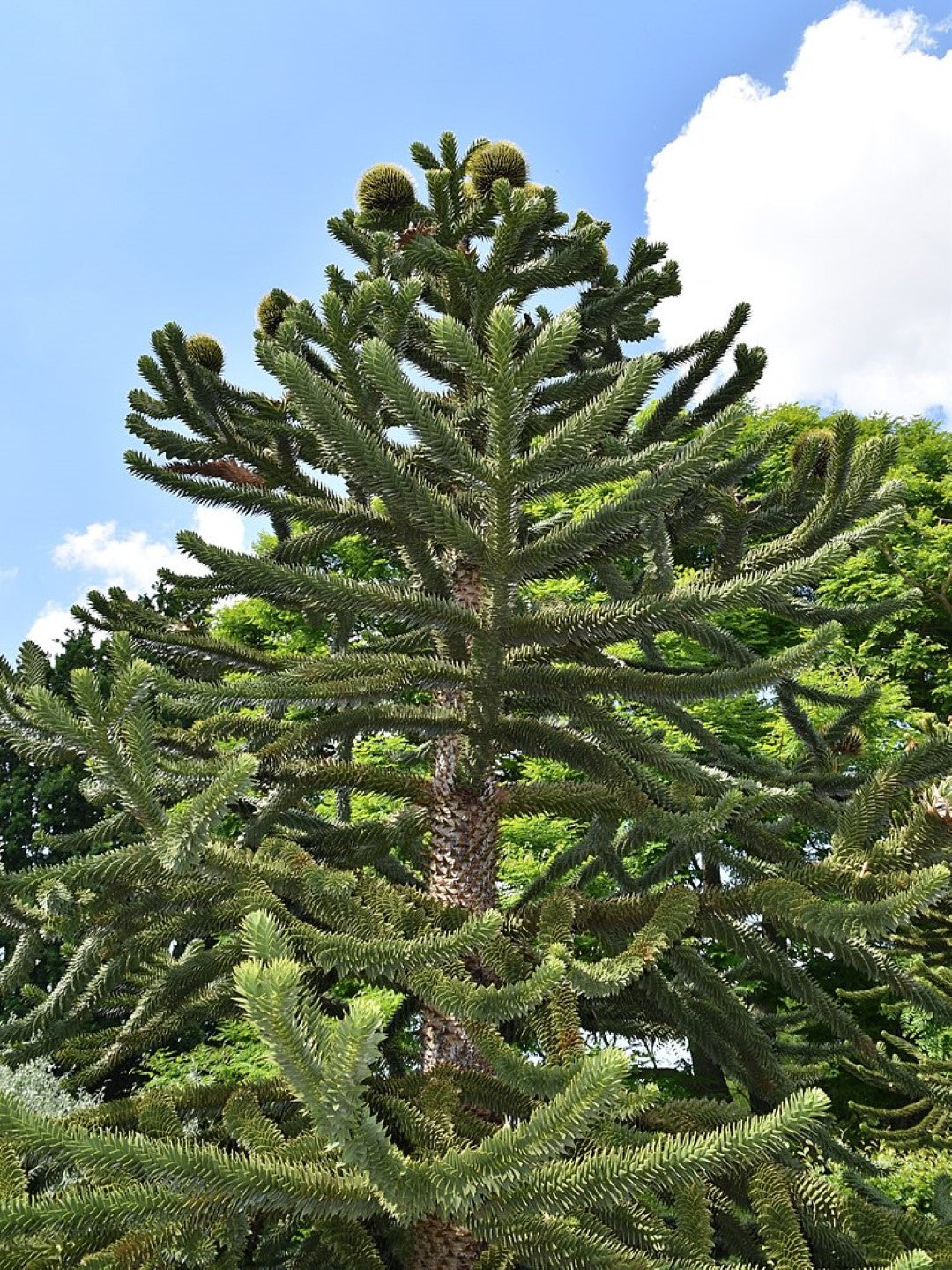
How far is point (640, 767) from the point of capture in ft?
13.9

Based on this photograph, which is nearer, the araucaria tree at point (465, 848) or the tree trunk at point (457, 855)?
the araucaria tree at point (465, 848)

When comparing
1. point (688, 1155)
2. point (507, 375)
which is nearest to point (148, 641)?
point (507, 375)

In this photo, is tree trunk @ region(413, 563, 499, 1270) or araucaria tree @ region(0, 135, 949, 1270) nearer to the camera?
araucaria tree @ region(0, 135, 949, 1270)

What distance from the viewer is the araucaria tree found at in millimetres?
2312

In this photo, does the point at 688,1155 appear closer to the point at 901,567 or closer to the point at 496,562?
the point at 496,562

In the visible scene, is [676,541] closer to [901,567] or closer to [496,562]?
[496,562]

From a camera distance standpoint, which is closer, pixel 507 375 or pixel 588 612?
pixel 507 375

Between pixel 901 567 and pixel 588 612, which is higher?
pixel 901 567

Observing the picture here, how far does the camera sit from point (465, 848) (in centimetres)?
405

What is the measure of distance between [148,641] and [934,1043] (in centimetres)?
986

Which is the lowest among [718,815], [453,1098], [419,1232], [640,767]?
[419,1232]

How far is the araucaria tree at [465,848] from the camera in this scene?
7.59 ft

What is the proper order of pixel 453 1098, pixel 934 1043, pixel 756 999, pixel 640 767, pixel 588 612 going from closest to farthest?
pixel 453 1098
pixel 588 612
pixel 640 767
pixel 934 1043
pixel 756 999

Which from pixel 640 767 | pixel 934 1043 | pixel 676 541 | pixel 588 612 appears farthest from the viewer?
pixel 934 1043
